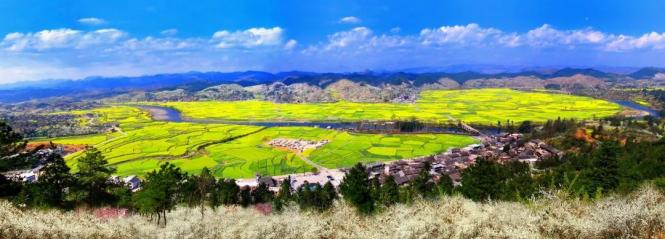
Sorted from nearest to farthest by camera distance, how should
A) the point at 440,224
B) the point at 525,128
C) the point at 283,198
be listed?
the point at 440,224 < the point at 283,198 < the point at 525,128

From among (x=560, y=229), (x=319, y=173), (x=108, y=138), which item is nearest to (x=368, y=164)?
(x=319, y=173)

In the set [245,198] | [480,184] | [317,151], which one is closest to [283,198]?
[245,198]

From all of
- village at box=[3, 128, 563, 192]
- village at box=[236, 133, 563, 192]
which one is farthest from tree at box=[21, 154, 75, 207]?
village at box=[236, 133, 563, 192]

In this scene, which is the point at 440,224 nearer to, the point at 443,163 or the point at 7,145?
the point at 7,145

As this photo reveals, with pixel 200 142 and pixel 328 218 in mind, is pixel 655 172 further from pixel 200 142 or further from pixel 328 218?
pixel 200 142

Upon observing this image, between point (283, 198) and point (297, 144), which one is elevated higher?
point (283, 198)

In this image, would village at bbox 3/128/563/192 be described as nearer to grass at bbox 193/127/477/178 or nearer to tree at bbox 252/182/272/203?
grass at bbox 193/127/477/178

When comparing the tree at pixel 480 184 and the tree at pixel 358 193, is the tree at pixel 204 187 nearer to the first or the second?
the tree at pixel 358 193

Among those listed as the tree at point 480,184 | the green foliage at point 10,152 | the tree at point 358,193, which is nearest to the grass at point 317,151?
the tree at point 358,193
